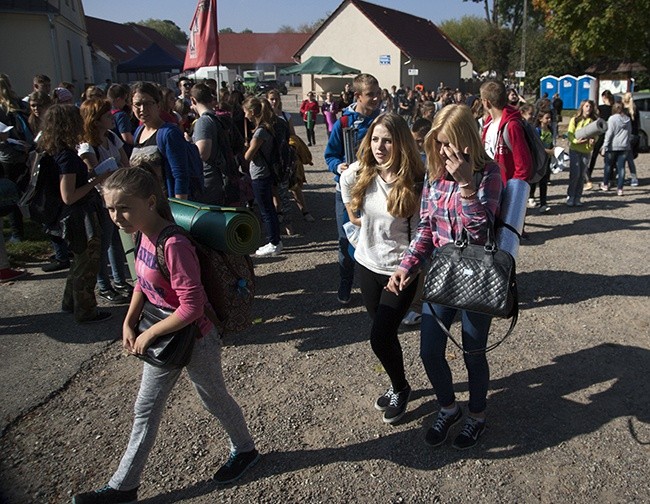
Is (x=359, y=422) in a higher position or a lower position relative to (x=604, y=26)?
lower

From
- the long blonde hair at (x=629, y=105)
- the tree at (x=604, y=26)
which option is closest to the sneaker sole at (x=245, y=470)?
the long blonde hair at (x=629, y=105)

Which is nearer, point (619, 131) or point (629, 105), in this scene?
point (619, 131)

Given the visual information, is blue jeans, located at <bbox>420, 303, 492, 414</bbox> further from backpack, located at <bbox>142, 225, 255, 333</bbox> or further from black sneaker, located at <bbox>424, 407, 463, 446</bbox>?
backpack, located at <bbox>142, 225, 255, 333</bbox>

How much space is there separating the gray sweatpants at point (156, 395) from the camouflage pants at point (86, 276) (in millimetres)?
2446

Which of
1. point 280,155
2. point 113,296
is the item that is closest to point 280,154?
point 280,155

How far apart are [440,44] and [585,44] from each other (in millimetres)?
24517

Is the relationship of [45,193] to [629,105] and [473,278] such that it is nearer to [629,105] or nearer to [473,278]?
[473,278]

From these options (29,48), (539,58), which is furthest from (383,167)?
(539,58)

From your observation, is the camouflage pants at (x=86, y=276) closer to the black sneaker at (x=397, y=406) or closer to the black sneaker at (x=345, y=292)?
the black sneaker at (x=345, y=292)

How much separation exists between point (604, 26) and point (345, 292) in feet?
72.8

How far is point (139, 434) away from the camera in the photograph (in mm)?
2809

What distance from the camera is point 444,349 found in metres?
3.17

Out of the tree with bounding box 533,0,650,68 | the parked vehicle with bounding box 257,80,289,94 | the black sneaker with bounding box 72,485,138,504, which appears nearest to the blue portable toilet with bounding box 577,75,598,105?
the tree with bounding box 533,0,650,68

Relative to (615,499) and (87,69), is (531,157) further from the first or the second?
(87,69)
